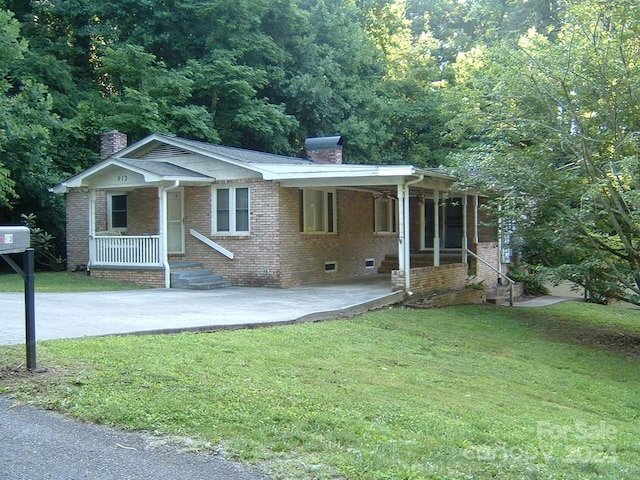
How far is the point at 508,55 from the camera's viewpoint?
13.5 m

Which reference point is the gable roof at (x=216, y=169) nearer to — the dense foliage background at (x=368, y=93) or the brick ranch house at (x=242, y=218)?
the brick ranch house at (x=242, y=218)

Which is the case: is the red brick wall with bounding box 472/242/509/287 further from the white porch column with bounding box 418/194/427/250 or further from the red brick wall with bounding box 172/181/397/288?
the red brick wall with bounding box 172/181/397/288

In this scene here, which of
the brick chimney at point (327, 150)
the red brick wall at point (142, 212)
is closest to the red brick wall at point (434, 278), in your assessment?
the brick chimney at point (327, 150)

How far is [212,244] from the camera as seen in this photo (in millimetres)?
16812

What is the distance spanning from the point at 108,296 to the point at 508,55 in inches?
390

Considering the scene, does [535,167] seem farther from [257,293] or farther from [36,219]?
[36,219]

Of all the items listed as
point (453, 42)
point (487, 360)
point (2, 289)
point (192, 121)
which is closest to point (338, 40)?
point (192, 121)

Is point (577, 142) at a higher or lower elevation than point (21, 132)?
lower

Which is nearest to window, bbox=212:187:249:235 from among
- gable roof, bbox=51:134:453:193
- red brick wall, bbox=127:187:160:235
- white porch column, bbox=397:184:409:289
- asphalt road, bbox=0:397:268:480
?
gable roof, bbox=51:134:453:193

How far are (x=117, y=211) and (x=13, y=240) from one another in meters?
13.5

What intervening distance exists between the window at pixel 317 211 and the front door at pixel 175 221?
11.0ft

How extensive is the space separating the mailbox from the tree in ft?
31.6

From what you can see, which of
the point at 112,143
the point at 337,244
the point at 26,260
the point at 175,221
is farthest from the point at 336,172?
the point at 26,260

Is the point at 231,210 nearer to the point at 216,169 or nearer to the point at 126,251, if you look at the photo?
the point at 216,169
